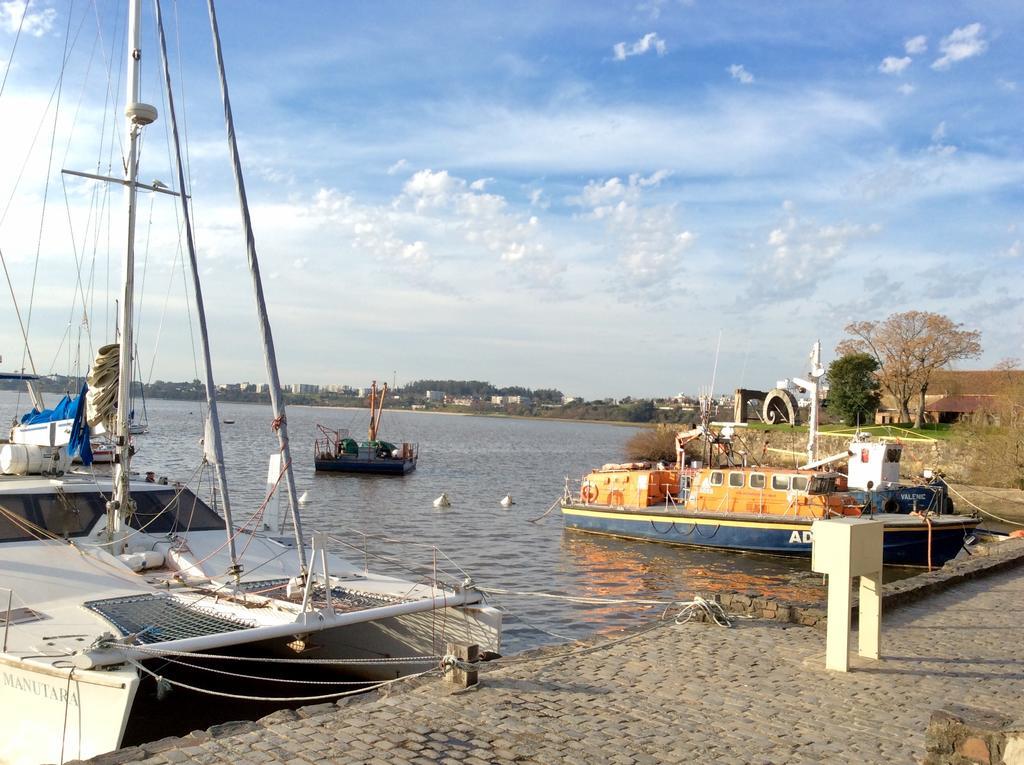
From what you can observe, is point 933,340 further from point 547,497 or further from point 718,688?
point 718,688

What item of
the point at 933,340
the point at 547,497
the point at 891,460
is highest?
the point at 933,340

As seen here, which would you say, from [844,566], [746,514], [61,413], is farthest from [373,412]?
[844,566]

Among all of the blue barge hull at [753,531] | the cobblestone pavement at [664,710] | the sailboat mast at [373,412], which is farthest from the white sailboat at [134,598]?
the sailboat mast at [373,412]

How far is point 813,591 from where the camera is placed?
20.6 meters

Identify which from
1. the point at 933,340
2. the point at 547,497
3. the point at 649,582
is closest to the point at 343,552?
the point at 649,582

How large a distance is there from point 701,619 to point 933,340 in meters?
63.5

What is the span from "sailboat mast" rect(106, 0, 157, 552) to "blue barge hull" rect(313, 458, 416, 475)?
118 ft

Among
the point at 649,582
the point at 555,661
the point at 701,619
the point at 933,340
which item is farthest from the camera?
the point at 933,340

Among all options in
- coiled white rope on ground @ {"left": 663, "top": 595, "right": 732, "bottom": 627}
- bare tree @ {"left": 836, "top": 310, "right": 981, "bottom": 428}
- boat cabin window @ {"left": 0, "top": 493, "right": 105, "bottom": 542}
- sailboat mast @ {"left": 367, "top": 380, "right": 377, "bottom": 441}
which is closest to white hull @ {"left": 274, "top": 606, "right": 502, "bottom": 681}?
coiled white rope on ground @ {"left": 663, "top": 595, "right": 732, "bottom": 627}

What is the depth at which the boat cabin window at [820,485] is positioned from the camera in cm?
2542

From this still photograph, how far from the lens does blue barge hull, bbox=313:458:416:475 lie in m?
48.6

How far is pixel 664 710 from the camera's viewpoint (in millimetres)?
7492

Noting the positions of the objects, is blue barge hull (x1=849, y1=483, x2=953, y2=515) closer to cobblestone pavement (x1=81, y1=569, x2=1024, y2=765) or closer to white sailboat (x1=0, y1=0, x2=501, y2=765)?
cobblestone pavement (x1=81, y1=569, x2=1024, y2=765)

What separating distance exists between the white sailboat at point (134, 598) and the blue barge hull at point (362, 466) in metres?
34.3
